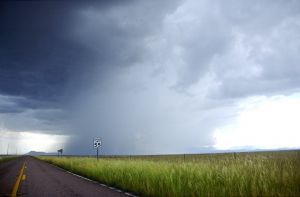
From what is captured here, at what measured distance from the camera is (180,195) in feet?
28.5

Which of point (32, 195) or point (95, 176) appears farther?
point (95, 176)

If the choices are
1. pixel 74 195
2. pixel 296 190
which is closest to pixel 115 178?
pixel 74 195

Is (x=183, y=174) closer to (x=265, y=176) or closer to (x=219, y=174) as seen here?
(x=219, y=174)

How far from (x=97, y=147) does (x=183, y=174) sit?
68.3 ft

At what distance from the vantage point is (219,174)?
9.99 m

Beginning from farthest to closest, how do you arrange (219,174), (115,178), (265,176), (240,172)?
(115,178) < (219,174) < (240,172) < (265,176)

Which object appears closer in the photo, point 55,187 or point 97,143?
point 55,187

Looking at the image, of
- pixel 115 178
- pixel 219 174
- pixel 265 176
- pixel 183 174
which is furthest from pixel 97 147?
pixel 265 176

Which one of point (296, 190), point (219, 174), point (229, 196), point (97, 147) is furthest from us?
point (97, 147)

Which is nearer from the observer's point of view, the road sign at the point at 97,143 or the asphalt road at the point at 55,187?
the asphalt road at the point at 55,187

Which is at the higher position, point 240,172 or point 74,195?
point 240,172

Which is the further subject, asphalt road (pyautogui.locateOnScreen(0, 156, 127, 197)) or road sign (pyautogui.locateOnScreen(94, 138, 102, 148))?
road sign (pyautogui.locateOnScreen(94, 138, 102, 148))

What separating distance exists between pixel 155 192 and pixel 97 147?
22515 mm

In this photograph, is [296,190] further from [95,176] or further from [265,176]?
[95,176]
